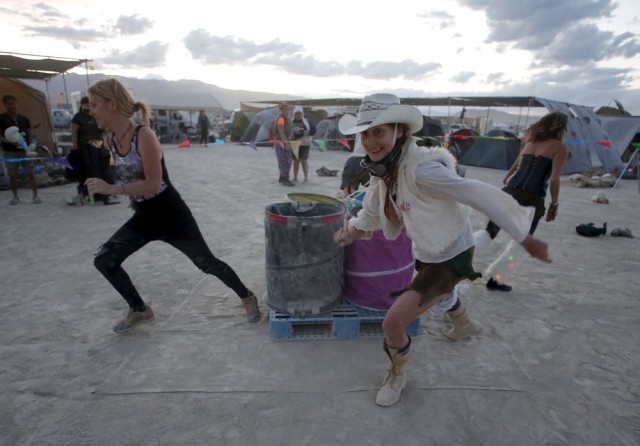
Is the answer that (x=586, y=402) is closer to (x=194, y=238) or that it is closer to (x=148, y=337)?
(x=194, y=238)

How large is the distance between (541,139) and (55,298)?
5340mm

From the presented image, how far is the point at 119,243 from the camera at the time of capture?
116 inches

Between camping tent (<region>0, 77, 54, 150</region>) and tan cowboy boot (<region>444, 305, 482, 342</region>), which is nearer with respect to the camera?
tan cowboy boot (<region>444, 305, 482, 342</region>)

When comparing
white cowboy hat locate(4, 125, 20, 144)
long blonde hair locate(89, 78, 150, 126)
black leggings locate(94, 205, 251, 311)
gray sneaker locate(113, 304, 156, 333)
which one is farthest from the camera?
white cowboy hat locate(4, 125, 20, 144)

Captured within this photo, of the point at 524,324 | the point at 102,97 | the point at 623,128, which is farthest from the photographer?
the point at 623,128

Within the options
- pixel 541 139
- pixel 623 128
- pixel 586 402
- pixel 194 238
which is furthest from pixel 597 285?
pixel 623 128

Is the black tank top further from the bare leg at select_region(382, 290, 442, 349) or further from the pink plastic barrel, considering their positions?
the bare leg at select_region(382, 290, 442, 349)

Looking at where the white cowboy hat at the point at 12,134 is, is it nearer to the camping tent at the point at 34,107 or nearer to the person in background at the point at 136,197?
the camping tent at the point at 34,107

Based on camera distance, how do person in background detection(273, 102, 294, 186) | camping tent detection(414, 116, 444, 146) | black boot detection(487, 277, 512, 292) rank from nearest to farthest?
black boot detection(487, 277, 512, 292), person in background detection(273, 102, 294, 186), camping tent detection(414, 116, 444, 146)

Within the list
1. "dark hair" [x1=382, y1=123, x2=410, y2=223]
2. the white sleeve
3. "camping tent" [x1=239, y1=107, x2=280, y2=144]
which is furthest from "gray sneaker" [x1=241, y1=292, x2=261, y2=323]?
"camping tent" [x1=239, y1=107, x2=280, y2=144]

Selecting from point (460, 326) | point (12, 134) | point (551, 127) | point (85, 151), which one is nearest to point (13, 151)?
point (12, 134)

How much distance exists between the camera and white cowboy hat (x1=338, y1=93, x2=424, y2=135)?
6.55 ft

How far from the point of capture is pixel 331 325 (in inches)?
125

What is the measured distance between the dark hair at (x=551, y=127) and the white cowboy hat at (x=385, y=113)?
8.58ft
